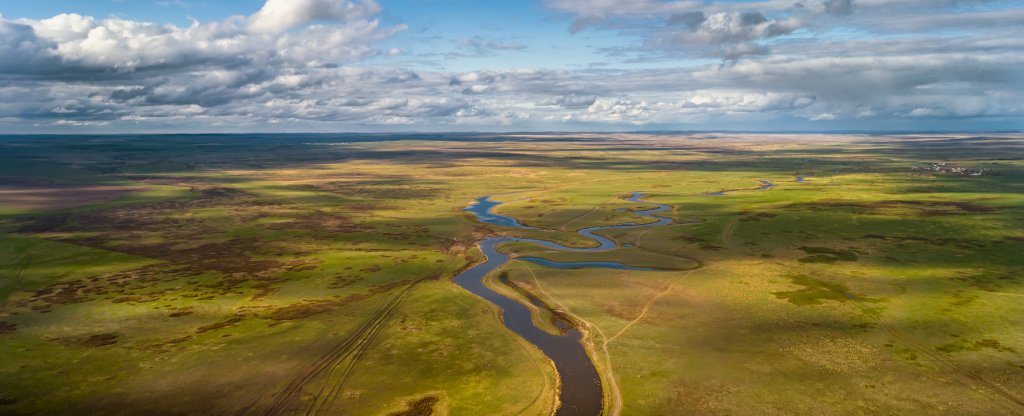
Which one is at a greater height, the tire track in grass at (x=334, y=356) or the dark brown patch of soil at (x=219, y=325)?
the dark brown patch of soil at (x=219, y=325)

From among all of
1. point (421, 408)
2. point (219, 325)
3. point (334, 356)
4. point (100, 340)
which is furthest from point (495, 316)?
point (100, 340)

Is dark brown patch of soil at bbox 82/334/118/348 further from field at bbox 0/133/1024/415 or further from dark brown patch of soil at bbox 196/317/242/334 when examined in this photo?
dark brown patch of soil at bbox 196/317/242/334

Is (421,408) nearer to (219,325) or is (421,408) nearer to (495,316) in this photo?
(495,316)

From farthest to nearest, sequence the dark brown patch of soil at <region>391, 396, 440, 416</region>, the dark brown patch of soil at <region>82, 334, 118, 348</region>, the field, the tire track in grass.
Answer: the dark brown patch of soil at <region>82, 334, 118, 348</region>
the field
the tire track in grass
the dark brown patch of soil at <region>391, 396, 440, 416</region>

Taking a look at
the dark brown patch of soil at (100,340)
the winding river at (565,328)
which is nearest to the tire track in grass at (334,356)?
the winding river at (565,328)

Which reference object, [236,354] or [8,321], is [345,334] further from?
[8,321]

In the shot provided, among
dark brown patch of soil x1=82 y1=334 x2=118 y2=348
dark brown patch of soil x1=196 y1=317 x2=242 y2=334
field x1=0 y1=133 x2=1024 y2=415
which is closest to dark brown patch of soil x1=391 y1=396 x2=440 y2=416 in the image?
field x1=0 y1=133 x2=1024 y2=415

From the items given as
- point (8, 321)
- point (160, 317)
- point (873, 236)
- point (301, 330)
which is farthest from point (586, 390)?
point (873, 236)

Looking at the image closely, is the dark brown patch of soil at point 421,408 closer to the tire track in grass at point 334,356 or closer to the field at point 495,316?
the field at point 495,316
